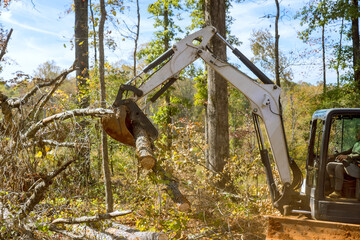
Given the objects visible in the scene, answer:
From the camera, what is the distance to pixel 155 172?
15.8ft

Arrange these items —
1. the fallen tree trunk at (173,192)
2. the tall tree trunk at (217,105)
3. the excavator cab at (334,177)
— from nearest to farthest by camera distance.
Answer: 1. the excavator cab at (334,177)
2. the fallen tree trunk at (173,192)
3. the tall tree trunk at (217,105)

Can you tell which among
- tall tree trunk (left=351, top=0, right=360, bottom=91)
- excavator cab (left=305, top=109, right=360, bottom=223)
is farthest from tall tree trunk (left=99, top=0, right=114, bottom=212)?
tall tree trunk (left=351, top=0, right=360, bottom=91)

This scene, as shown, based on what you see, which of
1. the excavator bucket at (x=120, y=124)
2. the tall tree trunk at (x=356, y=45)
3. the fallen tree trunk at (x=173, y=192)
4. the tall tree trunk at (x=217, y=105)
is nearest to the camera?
the fallen tree trunk at (x=173, y=192)

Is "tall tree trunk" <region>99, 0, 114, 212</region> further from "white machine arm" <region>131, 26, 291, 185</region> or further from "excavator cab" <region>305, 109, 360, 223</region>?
"excavator cab" <region>305, 109, 360, 223</region>

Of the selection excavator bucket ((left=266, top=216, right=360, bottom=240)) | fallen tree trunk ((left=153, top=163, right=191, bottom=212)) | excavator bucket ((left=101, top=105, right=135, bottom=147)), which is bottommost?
excavator bucket ((left=266, top=216, right=360, bottom=240))

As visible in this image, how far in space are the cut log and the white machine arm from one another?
72cm

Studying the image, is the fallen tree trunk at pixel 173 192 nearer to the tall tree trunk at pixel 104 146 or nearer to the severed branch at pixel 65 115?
the severed branch at pixel 65 115

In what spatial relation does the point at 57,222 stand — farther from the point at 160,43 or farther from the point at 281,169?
the point at 160,43

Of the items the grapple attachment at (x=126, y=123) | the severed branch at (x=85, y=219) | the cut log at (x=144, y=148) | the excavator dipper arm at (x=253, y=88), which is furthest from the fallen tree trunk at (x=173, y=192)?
the excavator dipper arm at (x=253, y=88)

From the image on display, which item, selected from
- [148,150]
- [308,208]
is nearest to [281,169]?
[308,208]

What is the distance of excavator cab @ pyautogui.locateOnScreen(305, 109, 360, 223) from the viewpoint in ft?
14.8

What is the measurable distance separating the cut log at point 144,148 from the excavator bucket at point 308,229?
1942 mm

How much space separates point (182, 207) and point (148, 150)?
3.21ft

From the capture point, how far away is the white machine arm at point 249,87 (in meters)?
5.31
